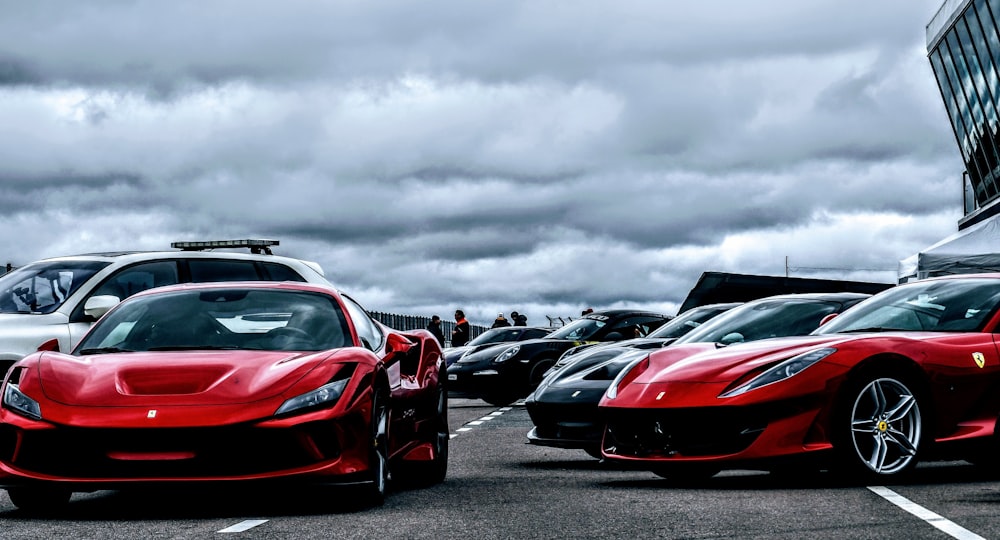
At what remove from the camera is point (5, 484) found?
6.84 metres

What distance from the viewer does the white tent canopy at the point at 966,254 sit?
1844cm

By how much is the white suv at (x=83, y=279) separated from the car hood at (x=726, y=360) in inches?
169

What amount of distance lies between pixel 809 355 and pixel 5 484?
421 centimetres

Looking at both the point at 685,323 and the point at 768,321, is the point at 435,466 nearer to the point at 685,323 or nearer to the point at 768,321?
the point at 768,321

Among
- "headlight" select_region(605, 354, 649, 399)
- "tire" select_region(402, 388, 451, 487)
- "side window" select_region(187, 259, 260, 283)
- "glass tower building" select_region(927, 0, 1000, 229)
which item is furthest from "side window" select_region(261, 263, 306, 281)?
"glass tower building" select_region(927, 0, 1000, 229)

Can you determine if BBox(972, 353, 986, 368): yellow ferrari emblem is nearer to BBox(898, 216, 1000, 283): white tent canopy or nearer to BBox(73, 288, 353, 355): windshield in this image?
BBox(73, 288, 353, 355): windshield

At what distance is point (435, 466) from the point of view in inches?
354

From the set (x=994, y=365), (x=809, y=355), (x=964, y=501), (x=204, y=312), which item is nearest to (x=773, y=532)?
(x=964, y=501)

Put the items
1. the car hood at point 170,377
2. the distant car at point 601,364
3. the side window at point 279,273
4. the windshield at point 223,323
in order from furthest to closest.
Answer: the side window at point 279,273 < the distant car at point 601,364 < the windshield at point 223,323 < the car hood at point 170,377

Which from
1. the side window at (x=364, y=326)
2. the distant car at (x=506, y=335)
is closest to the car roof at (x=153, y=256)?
the side window at (x=364, y=326)

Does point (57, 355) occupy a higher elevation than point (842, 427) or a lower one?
higher

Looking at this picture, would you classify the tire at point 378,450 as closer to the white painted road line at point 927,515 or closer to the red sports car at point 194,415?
the red sports car at point 194,415

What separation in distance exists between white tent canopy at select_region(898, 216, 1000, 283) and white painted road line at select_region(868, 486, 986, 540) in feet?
37.7

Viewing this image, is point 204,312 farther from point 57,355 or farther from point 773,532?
point 773,532
